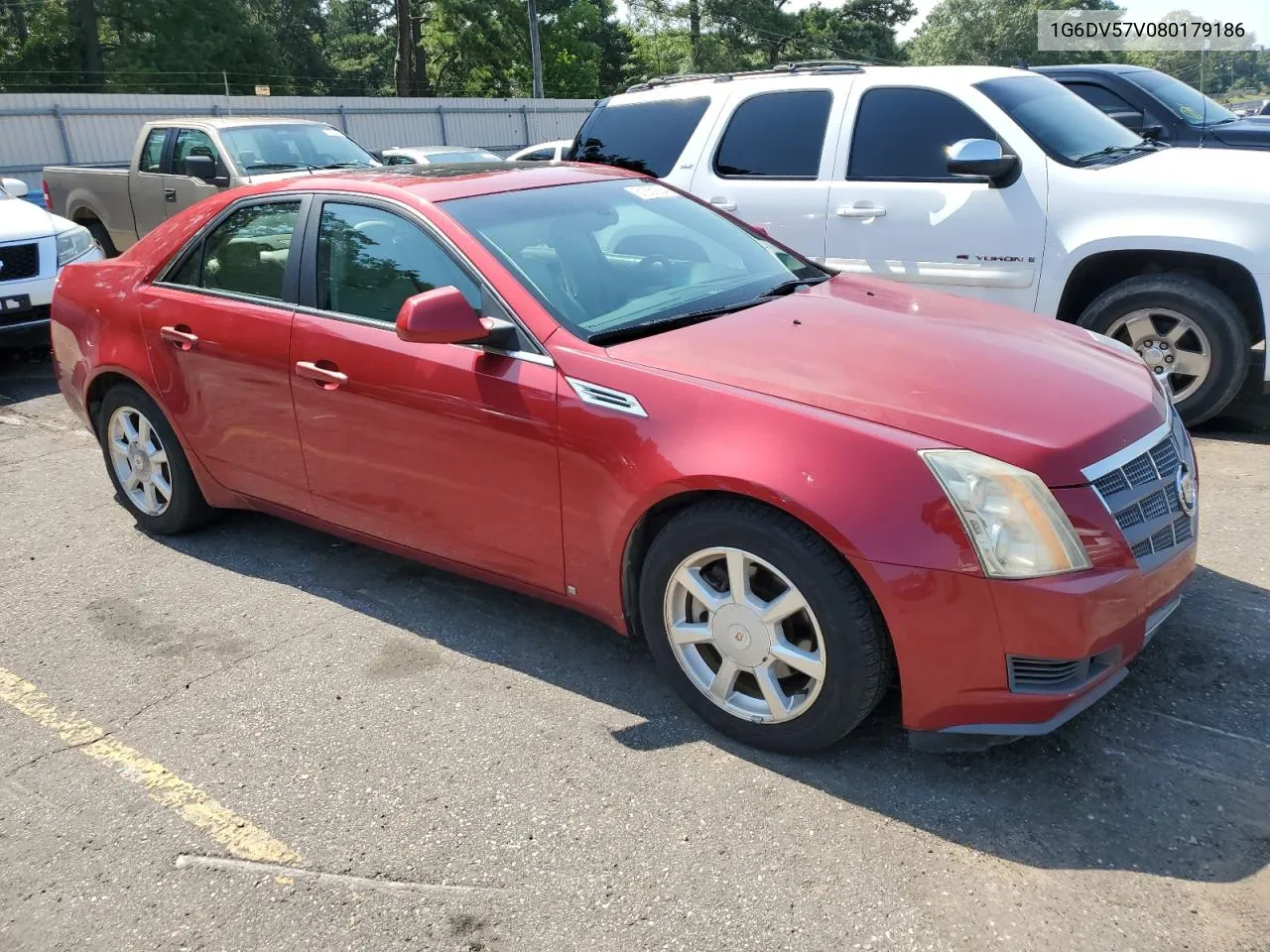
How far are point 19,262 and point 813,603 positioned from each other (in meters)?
7.63

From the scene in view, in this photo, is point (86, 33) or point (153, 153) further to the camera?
point (86, 33)

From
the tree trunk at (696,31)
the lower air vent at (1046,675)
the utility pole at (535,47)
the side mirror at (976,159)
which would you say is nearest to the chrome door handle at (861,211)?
the side mirror at (976,159)

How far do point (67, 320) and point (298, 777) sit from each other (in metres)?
3.02

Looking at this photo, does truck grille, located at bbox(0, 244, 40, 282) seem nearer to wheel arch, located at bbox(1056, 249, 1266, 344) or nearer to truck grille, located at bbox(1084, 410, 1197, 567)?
wheel arch, located at bbox(1056, 249, 1266, 344)

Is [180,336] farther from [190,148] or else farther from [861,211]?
[190,148]

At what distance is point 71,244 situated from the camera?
8602mm

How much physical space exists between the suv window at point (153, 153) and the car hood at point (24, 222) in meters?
2.17

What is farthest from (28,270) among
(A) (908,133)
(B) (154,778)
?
(A) (908,133)

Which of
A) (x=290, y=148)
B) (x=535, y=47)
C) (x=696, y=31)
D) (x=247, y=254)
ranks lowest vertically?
(x=247, y=254)

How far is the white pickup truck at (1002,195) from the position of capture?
5.45 m

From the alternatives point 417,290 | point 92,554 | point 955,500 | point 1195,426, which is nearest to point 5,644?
point 92,554

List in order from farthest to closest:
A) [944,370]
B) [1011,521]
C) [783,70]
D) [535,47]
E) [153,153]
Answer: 1. [535,47]
2. [153,153]
3. [783,70]
4. [944,370]
5. [1011,521]

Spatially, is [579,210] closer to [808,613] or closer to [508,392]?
[508,392]

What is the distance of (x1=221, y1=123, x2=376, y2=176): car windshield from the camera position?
10383 millimetres
